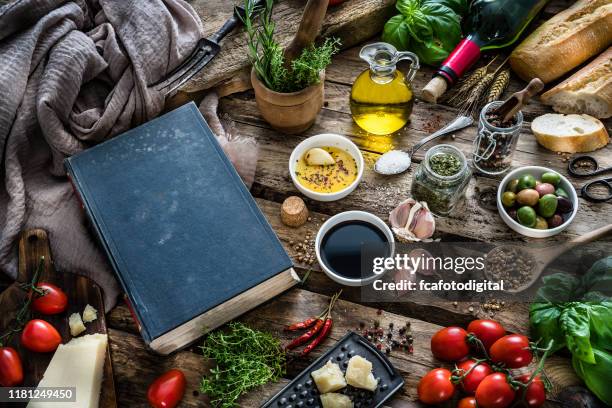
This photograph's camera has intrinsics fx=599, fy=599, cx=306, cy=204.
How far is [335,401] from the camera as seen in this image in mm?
1391

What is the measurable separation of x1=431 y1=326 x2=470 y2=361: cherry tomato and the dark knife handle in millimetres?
1090

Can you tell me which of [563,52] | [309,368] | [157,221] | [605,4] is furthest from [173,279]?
[605,4]

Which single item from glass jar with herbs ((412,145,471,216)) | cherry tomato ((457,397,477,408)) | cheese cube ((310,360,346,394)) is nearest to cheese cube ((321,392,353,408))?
cheese cube ((310,360,346,394))

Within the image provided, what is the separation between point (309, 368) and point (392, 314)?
0.91 feet

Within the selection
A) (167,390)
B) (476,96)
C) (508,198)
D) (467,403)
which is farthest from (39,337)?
(476,96)

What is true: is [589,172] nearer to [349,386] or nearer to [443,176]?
[443,176]

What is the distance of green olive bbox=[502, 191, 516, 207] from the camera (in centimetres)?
164

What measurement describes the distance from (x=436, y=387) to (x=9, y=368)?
40.5 inches

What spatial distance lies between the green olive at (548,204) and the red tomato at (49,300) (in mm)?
1281

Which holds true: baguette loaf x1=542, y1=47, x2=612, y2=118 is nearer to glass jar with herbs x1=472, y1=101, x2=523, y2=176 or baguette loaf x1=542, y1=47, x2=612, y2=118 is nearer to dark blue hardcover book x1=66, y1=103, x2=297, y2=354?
glass jar with herbs x1=472, y1=101, x2=523, y2=176

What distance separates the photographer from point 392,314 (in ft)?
5.21

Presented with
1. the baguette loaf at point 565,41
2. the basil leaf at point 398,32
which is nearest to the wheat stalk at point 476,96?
the baguette loaf at point 565,41

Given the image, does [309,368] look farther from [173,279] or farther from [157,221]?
[157,221]

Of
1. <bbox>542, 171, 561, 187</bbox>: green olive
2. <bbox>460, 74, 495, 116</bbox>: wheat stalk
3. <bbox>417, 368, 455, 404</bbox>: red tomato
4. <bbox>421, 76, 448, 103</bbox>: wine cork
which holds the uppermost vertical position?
<bbox>421, 76, 448, 103</bbox>: wine cork
